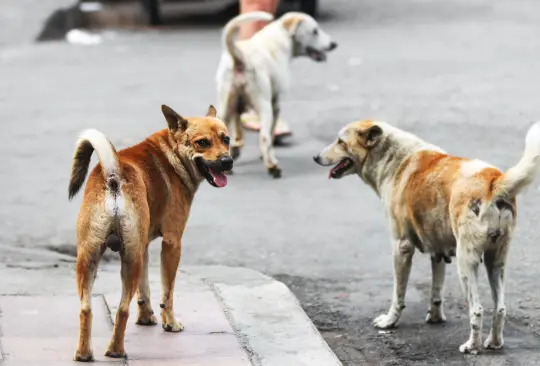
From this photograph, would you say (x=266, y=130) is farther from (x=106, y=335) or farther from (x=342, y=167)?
(x=106, y=335)

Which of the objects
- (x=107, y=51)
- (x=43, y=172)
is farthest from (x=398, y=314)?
(x=107, y=51)

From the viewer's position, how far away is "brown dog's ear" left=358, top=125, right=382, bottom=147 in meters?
5.97

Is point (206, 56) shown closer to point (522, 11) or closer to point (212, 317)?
point (522, 11)

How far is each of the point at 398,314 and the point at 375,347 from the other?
0.31 metres

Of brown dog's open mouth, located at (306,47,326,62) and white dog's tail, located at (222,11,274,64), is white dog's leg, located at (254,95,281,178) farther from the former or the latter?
brown dog's open mouth, located at (306,47,326,62)

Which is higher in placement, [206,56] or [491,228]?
[491,228]

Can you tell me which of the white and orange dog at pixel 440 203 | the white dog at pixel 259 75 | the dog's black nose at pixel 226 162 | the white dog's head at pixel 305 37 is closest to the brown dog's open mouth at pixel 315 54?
the white dog's head at pixel 305 37

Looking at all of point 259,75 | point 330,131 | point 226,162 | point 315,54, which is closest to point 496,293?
point 226,162

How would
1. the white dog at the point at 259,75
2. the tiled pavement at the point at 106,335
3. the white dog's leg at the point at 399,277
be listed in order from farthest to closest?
the white dog at the point at 259,75, the white dog's leg at the point at 399,277, the tiled pavement at the point at 106,335

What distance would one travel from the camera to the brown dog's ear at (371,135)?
235 inches

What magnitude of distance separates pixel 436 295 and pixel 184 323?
127 centimetres

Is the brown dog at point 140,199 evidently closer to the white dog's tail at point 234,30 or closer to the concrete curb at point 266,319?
the concrete curb at point 266,319

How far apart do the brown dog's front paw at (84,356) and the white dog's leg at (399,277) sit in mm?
1568

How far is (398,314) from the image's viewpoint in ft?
19.1
